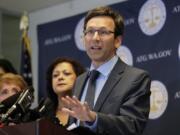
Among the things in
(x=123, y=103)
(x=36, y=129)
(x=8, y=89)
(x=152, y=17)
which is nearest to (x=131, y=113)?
(x=123, y=103)

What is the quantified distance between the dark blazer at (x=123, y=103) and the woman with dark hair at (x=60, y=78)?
1.15m

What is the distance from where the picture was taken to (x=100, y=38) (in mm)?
1788

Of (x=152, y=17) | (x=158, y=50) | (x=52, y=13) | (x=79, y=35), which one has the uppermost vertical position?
(x=52, y=13)

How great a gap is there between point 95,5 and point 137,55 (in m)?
0.73

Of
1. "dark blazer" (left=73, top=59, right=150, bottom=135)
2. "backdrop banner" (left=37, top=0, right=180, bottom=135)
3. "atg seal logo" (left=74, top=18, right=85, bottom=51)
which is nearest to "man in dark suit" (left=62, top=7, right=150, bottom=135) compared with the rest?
"dark blazer" (left=73, top=59, right=150, bottom=135)

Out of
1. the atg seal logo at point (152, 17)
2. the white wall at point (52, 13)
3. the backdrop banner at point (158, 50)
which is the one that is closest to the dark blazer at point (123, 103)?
the backdrop banner at point (158, 50)

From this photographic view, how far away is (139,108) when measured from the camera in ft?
5.32

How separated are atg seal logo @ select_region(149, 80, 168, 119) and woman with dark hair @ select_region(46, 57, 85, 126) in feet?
1.74

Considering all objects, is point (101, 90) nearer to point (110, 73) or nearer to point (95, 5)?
point (110, 73)

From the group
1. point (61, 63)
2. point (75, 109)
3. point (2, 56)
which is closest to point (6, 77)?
point (61, 63)

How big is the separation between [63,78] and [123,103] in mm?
1319

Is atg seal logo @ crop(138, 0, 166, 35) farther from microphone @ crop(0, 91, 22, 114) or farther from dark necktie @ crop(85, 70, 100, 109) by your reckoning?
microphone @ crop(0, 91, 22, 114)

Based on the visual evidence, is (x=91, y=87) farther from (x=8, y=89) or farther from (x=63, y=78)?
(x=63, y=78)

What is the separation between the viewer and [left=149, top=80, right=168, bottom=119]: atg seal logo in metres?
2.84
